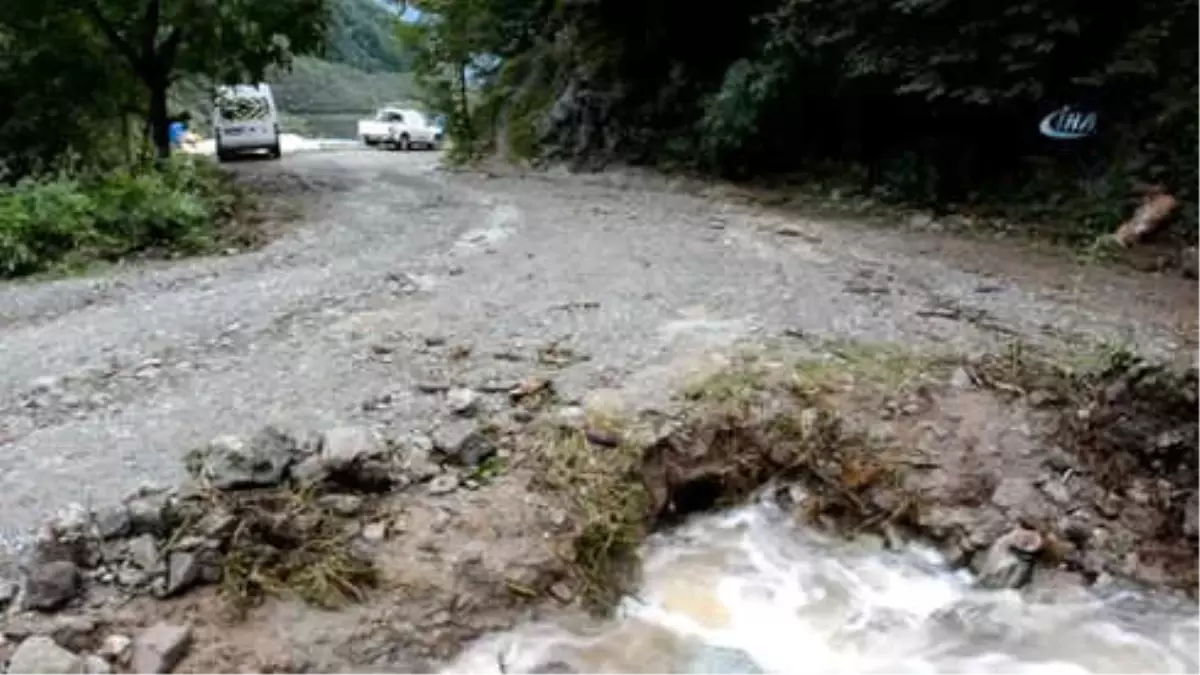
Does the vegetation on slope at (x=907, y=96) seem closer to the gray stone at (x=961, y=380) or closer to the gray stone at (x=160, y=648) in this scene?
the gray stone at (x=961, y=380)

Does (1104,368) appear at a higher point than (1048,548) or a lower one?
higher

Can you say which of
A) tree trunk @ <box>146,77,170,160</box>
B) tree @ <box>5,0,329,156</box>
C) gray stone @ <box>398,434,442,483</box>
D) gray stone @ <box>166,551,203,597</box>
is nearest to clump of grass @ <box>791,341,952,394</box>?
gray stone @ <box>398,434,442,483</box>

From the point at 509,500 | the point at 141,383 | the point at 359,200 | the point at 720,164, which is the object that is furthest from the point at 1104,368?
the point at 359,200

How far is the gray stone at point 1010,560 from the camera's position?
4.70 m

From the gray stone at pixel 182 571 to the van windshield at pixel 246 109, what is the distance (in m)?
20.9

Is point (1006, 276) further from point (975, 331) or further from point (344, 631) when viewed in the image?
point (344, 631)

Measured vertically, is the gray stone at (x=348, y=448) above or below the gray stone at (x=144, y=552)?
above

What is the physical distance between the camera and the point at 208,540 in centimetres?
423

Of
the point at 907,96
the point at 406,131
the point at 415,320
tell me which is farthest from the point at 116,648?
the point at 406,131

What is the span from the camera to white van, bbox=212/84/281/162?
24.0m

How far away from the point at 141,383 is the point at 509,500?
2.53 metres

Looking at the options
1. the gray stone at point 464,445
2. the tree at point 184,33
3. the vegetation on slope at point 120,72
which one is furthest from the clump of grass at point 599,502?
the tree at point 184,33

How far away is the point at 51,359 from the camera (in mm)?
6691

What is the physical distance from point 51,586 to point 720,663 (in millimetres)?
2353
